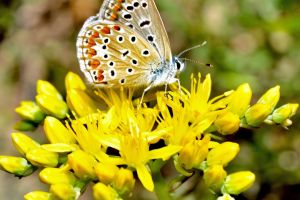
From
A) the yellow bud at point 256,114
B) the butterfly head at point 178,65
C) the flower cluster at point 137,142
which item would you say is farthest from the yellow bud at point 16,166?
the yellow bud at point 256,114

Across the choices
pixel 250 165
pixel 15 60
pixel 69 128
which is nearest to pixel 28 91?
pixel 15 60

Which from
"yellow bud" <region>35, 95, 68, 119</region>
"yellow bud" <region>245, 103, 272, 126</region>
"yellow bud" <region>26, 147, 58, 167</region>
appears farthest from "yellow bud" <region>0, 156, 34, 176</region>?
"yellow bud" <region>245, 103, 272, 126</region>

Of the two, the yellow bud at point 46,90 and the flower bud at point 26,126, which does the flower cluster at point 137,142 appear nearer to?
the yellow bud at point 46,90

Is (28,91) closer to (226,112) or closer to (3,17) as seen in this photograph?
(3,17)

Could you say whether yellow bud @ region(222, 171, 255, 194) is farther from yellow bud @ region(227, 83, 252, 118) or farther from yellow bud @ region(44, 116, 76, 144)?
yellow bud @ region(44, 116, 76, 144)

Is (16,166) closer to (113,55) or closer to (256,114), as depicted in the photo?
(113,55)

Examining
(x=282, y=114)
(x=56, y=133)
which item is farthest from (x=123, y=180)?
(x=282, y=114)
